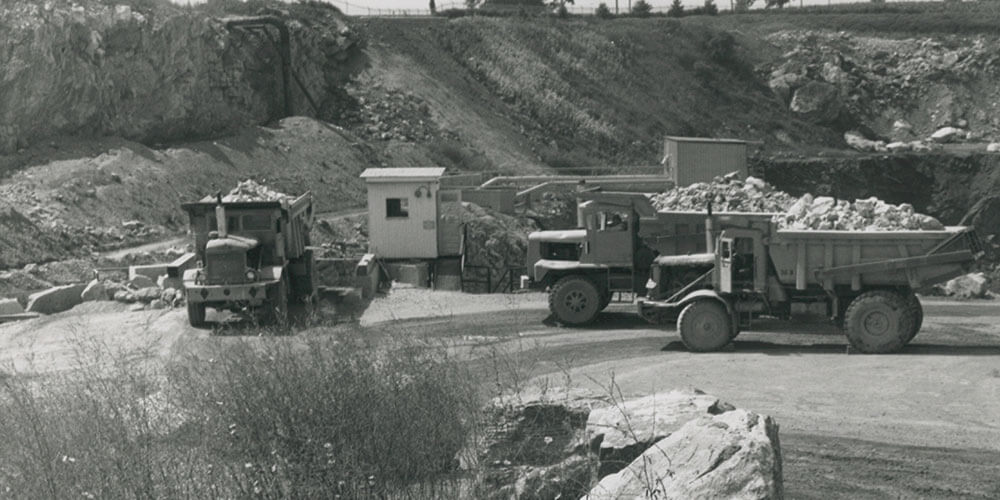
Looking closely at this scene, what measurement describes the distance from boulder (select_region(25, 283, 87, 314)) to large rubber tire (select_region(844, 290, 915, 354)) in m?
17.7

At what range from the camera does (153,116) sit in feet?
138

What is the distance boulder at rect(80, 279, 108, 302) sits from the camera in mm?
27250

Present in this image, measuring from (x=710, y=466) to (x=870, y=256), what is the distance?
42.6ft

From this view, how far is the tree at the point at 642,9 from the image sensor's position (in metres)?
81.6

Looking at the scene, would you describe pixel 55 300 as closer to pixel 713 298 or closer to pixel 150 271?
pixel 150 271

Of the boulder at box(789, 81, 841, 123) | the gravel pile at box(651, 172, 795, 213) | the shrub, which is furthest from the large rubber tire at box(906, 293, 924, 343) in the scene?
the shrub

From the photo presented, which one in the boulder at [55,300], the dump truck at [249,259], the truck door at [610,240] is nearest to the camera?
the truck door at [610,240]

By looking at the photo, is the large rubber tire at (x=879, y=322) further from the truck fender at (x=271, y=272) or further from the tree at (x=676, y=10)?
the tree at (x=676, y=10)

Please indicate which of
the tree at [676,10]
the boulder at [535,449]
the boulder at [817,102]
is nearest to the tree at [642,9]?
the tree at [676,10]

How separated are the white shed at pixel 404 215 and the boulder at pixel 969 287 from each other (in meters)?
12.9

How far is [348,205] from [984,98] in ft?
143

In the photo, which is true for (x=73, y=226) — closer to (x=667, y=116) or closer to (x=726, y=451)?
(x=726, y=451)

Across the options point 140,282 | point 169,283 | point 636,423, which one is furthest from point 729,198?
point 636,423

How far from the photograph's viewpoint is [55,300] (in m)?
26.8
